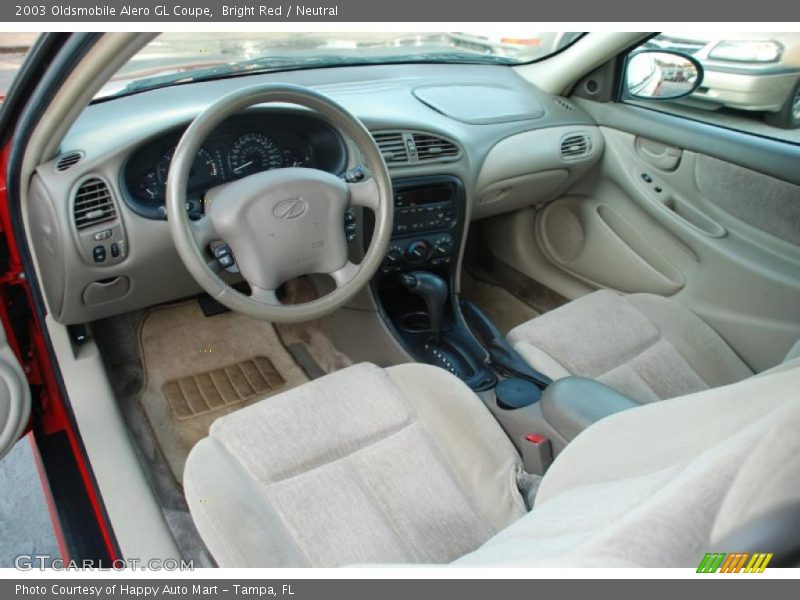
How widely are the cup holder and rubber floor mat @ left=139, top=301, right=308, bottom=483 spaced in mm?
411

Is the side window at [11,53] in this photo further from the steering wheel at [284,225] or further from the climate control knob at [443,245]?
the climate control knob at [443,245]

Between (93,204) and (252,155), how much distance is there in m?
0.39

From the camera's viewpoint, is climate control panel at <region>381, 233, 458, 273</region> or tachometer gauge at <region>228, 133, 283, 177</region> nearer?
tachometer gauge at <region>228, 133, 283, 177</region>

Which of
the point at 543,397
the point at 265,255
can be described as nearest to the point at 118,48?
the point at 265,255

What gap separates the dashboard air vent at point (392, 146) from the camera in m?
1.85

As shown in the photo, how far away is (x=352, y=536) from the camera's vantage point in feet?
3.94

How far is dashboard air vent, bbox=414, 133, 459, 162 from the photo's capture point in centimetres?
191

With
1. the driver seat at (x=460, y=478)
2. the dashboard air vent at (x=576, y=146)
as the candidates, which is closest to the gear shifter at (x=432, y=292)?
the driver seat at (x=460, y=478)

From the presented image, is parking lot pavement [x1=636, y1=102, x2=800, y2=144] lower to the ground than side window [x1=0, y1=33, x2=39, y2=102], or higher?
lower

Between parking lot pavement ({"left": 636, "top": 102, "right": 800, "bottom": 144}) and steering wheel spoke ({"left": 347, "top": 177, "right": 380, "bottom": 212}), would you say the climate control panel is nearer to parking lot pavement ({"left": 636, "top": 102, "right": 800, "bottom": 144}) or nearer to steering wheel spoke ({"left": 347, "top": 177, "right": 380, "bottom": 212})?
steering wheel spoke ({"left": 347, "top": 177, "right": 380, "bottom": 212})

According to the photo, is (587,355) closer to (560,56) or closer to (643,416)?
(643,416)

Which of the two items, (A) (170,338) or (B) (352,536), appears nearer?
(B) (352,536)

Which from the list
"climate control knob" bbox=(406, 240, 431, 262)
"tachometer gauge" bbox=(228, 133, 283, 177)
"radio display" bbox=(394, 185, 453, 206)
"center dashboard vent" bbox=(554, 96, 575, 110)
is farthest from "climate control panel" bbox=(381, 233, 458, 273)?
"center dashboard vent" bbox=(554, 96, 575, 110)
